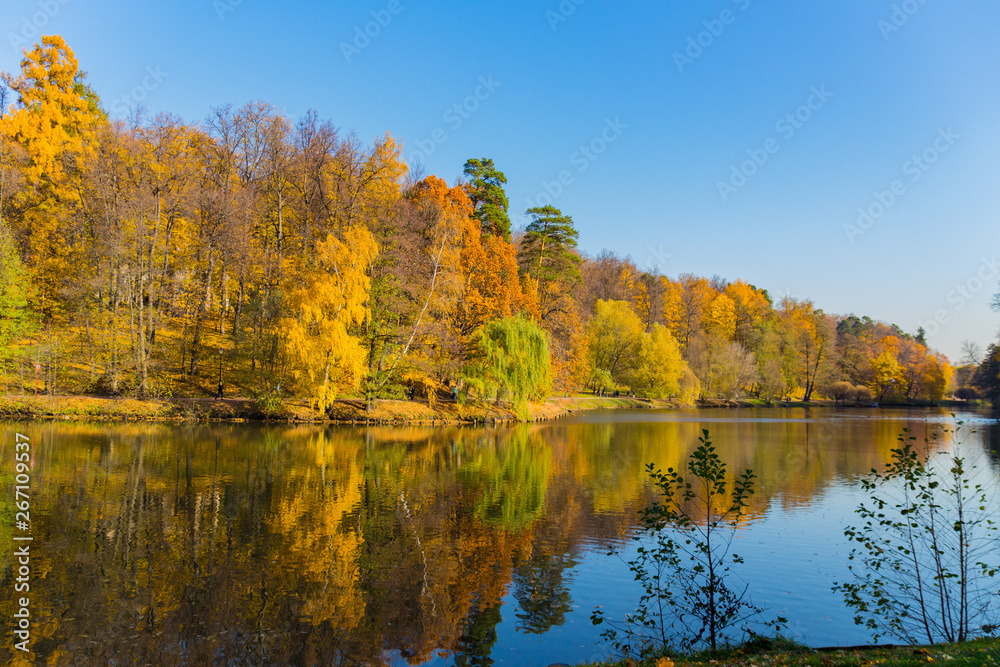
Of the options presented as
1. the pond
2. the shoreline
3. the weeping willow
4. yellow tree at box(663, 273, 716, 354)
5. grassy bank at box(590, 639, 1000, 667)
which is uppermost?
yellow tree at box(663, 273, 716, 354)

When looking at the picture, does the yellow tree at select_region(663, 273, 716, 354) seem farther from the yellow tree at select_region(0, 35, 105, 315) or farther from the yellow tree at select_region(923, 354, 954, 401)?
the yellow tree at select_region(0, 35, 105, 315)

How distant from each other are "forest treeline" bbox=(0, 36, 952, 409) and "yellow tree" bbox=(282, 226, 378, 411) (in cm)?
10

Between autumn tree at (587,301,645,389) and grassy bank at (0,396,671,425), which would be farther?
autumn tree at (587,301,645,389)

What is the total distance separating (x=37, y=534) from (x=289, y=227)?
34.0 metres

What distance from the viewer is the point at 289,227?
4175 centimetres

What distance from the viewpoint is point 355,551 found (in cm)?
1007

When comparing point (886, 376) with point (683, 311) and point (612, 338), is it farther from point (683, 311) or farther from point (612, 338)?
point (612, 338)

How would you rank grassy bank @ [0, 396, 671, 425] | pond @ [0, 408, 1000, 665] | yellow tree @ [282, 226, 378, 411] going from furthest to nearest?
yellow tree @ [282, 226, 378, 411] → grassy bank @ [0, 396, 671, 425] → pond @ [0, 408, 1000, 665]

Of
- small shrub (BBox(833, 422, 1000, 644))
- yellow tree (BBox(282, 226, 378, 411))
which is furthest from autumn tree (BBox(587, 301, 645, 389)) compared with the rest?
small shrub (BBox(833, 422, 1000, 644))

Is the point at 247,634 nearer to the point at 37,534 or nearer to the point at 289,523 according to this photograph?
the point at 289,523

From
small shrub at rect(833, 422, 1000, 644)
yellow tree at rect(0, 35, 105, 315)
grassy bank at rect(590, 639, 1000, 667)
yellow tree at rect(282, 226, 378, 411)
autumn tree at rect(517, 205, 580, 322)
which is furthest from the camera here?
autumn tree at rect(517, 205, 580, 322)

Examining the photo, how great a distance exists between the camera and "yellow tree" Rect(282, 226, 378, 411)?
29.0 m

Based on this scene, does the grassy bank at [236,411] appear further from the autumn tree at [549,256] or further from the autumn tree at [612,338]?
the autumn tree at [612,338]

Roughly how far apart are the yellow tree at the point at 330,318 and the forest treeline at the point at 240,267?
95 millimetres
